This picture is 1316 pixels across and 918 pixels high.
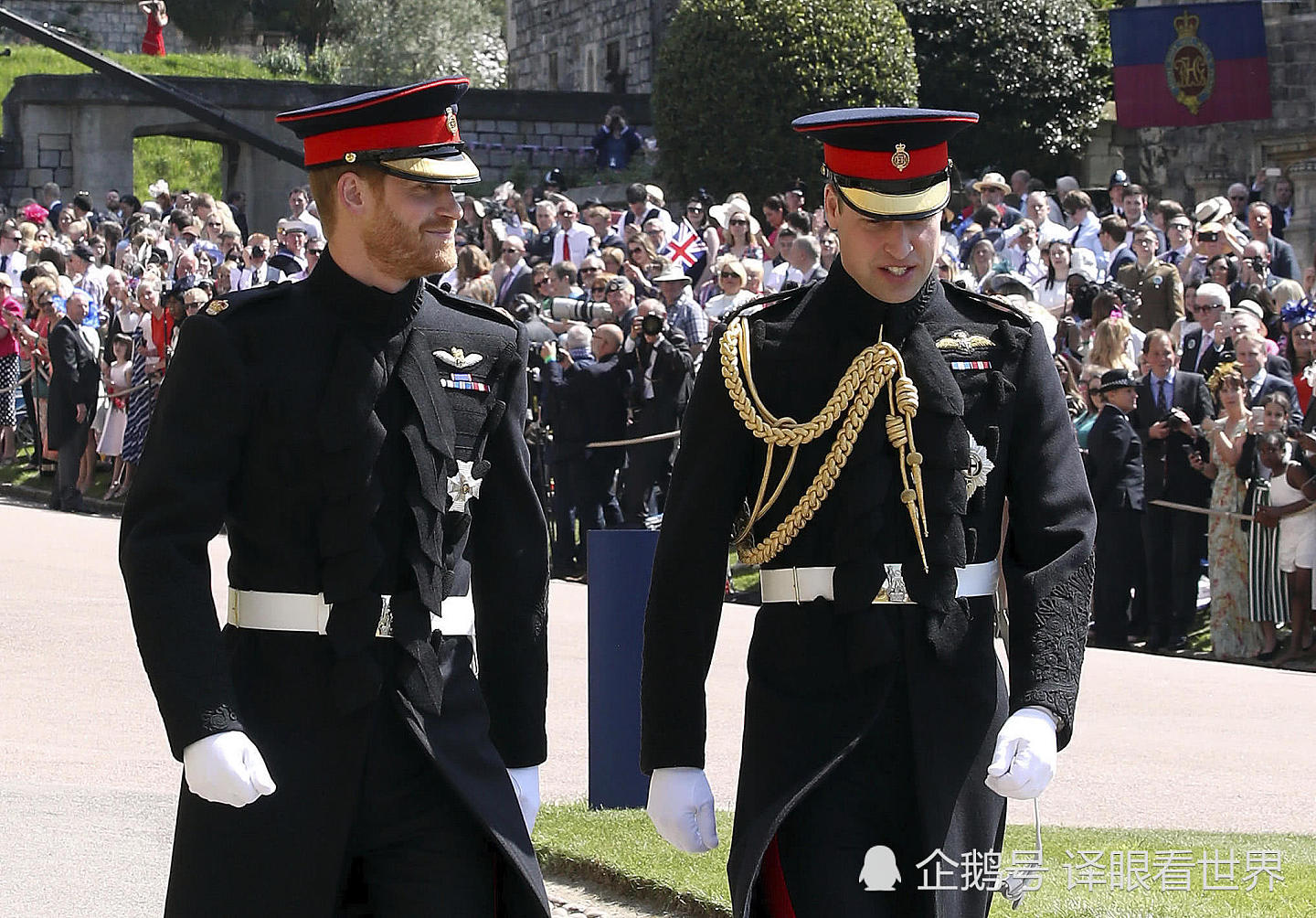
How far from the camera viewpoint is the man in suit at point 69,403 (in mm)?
17812

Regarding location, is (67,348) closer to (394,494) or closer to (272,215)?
(394,494)

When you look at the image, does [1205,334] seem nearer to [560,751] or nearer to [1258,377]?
[1258,377]

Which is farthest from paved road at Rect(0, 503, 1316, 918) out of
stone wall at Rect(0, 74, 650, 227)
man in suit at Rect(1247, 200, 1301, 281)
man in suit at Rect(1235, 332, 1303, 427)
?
stone wall at Rect(0, 74, 650, 227)

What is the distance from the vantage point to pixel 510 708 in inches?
160

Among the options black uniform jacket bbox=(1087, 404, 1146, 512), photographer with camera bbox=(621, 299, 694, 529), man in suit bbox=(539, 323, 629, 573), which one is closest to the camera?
black uniform jacket bbox=(1087, 404, 1146, 512)

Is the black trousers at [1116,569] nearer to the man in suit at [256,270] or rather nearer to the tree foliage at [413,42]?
the man in suit at [256,270]

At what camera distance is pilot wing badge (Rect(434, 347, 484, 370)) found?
13.4 feet

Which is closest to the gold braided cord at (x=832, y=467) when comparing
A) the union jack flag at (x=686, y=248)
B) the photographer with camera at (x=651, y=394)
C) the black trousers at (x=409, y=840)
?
the black trousers at (x=409, y=840)

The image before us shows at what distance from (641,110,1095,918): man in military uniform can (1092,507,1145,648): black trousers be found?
293 inches

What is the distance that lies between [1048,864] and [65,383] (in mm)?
13118

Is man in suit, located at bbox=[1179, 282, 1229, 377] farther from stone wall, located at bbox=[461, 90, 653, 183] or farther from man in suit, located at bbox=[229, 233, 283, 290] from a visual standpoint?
stone wall, located at bbox=[461, 90, 653, 183]

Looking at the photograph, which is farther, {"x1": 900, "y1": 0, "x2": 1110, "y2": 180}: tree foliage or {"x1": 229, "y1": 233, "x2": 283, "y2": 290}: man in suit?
{"x1": 900, "y1": 0, "x2": 1110, "y2": 180}: tree foliage

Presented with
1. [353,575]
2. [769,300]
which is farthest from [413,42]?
[353,575]

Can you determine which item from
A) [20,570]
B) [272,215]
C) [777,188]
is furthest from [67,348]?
[272,215]
